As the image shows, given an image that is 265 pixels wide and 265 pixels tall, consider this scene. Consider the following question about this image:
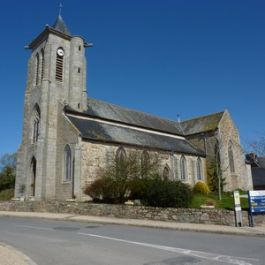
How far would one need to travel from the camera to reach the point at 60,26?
33719 mm

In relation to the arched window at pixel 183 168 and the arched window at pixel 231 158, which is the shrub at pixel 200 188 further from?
the arched window at pixel 231 158

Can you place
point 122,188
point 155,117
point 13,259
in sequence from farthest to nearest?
1. point 155,117
2. point 122,188
3. point 13,259

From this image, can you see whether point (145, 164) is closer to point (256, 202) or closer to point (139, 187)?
point (139, 187)

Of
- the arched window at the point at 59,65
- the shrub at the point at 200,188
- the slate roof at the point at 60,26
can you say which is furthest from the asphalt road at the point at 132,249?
the slate roof at the point at 60,26

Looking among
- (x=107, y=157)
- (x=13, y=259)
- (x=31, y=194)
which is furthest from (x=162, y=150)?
(x=13, y=259)

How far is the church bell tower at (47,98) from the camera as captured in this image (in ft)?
92.4

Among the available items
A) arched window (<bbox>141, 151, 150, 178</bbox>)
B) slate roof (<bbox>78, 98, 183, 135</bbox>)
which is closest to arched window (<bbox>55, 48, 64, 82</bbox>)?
slate roof (<bbox>78, 98, 183, 135</bbox>)

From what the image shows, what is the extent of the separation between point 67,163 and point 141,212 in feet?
38.9

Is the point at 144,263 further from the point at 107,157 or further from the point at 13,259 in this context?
the point at 107,157

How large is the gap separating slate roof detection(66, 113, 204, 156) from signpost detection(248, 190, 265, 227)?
51.6ft

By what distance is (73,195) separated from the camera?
25.5 meters

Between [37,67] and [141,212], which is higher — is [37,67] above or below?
above

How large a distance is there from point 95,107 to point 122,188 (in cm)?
1384

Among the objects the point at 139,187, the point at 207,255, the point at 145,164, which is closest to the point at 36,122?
the point at 145,164
